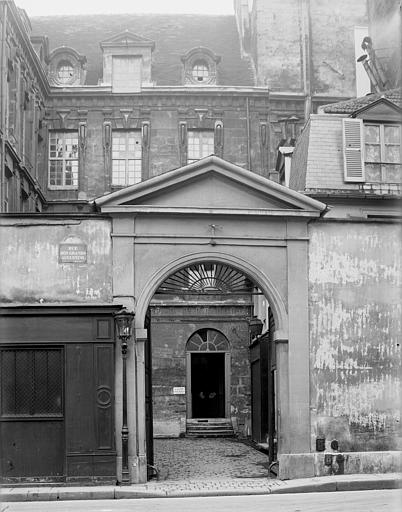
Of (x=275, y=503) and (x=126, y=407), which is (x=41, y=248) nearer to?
(x=126, y=407)

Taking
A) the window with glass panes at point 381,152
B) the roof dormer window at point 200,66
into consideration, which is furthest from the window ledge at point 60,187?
the window with glass panes at point 381,152

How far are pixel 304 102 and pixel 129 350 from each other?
19.3 m

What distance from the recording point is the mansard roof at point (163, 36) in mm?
34156

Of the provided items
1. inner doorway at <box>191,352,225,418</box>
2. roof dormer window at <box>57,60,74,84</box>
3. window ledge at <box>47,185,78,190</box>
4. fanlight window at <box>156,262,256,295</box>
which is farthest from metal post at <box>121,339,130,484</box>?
roof dormer window at <box>57,60,74,84</box>

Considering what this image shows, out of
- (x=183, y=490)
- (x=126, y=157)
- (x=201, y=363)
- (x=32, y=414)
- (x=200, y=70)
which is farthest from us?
(x=200, y=70)

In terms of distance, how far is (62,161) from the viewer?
3256 cm

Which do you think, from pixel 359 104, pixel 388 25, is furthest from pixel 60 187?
pixel 388 25

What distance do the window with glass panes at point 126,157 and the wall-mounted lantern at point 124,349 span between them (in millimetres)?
17128

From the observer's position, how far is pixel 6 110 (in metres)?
25.5

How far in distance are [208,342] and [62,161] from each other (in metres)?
8.27

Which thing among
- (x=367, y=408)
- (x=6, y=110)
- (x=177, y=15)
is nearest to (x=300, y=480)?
(x=367, y=408)

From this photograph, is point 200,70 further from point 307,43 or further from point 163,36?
point 307,43

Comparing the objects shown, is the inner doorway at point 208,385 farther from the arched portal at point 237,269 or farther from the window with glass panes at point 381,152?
the arched portal at point 237,269

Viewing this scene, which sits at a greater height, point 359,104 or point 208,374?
point 359,104
